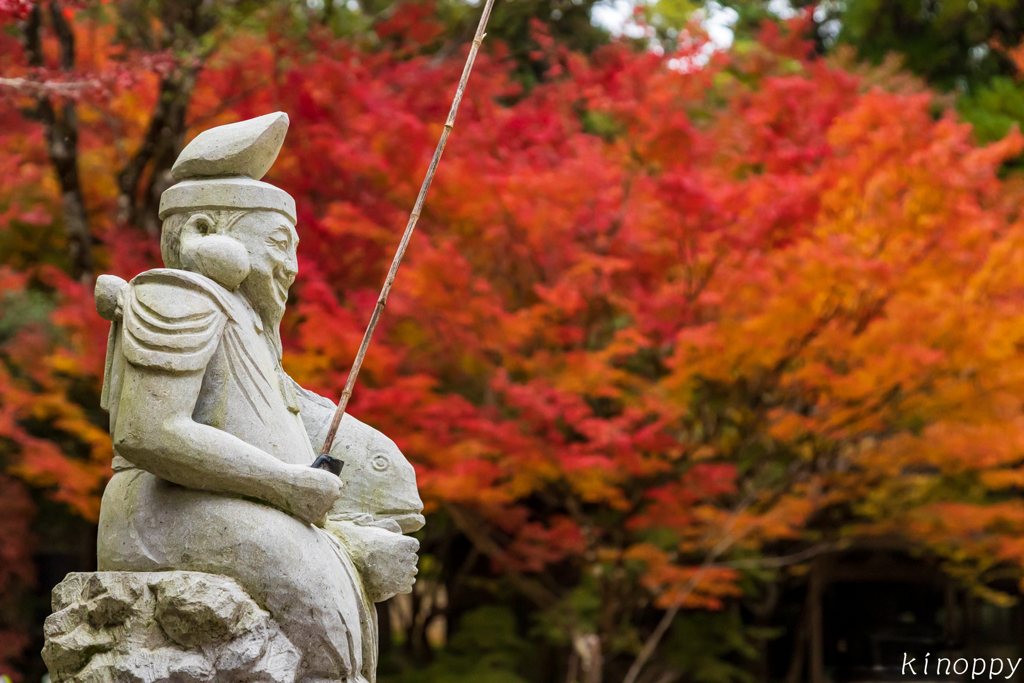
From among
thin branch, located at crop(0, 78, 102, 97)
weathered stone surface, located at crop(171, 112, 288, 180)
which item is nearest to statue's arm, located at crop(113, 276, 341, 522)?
weathered stone surface, located at crop(171, 112, 288, 180)

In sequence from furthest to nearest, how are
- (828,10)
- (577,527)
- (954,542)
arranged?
(828,10)
(954,542)
(577,527)

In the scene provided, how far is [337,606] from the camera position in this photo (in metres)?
3.00

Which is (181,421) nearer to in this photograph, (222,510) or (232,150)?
(222,510)

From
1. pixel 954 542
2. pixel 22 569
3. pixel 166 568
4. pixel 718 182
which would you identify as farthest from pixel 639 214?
pixel 22 569

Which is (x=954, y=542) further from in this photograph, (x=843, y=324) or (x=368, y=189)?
(x=368, y=189)

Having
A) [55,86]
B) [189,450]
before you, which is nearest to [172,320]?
[189,450]

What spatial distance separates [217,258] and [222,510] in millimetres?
719

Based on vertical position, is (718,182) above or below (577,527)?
above

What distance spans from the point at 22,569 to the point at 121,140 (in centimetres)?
433

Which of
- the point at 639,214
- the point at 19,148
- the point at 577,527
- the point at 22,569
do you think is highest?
the point at 19,148

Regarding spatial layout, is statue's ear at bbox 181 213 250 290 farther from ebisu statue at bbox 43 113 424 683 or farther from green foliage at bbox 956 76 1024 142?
green foliage at bbox 956 76 1024 142

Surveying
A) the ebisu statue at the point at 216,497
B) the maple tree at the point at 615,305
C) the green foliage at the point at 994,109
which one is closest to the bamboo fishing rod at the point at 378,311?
the ebisu statue at the point at 216,497

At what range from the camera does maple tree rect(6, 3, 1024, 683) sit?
26.6 feet

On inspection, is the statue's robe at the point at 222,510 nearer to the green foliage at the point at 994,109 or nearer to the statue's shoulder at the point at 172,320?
the statue's shoulder at the point at 172,320
